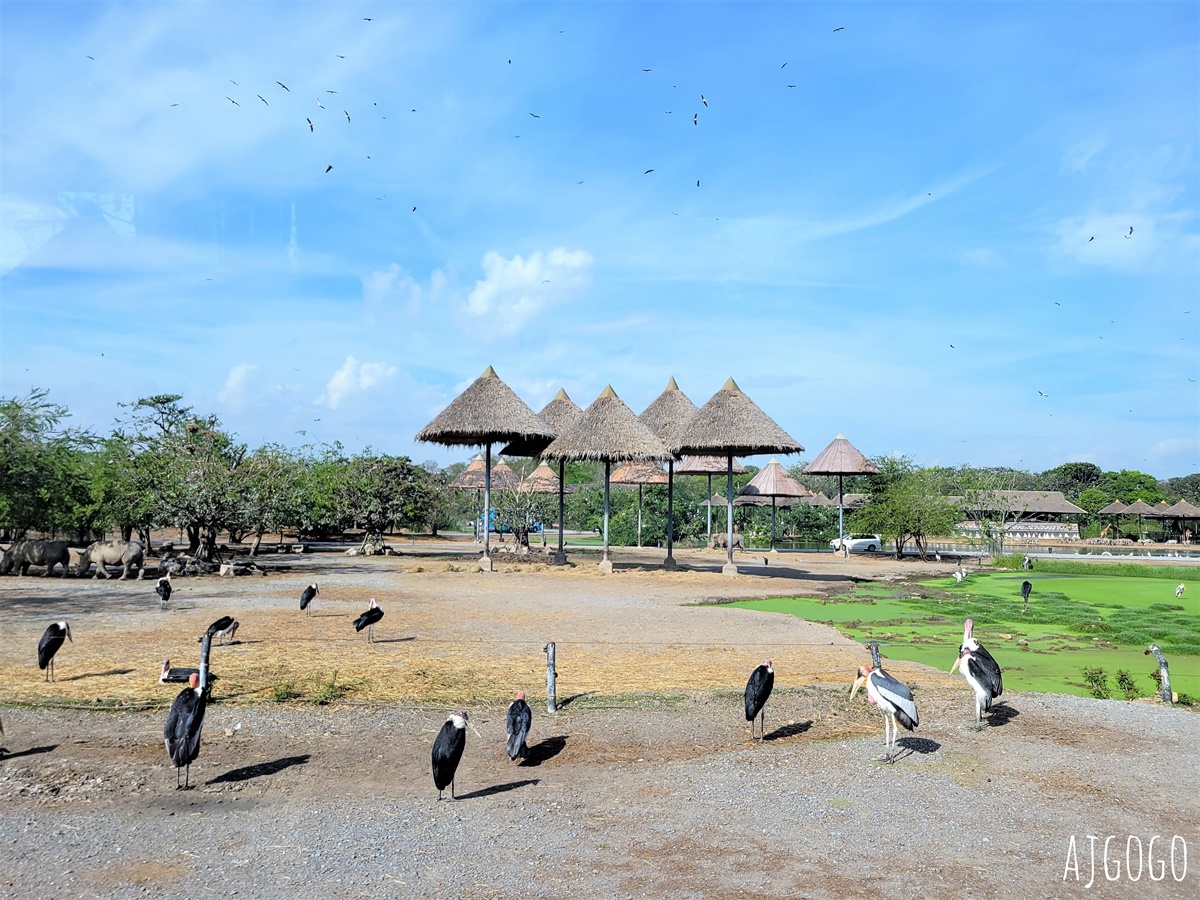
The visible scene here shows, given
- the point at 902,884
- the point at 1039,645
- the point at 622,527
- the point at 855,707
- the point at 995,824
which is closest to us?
the point at 902,884

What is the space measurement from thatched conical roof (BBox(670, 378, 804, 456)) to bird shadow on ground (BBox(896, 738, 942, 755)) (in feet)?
53.1

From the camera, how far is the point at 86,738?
7.12m

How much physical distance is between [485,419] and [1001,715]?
1847 centimetres

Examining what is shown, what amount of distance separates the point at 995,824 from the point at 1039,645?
332 inches

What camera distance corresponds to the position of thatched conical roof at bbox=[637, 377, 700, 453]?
29.8 meters

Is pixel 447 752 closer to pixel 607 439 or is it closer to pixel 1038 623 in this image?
pixel 1038 623

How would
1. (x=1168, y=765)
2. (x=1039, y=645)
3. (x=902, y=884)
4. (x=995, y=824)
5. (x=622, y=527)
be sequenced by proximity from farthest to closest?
1. (x=622, y=527)
2. (x=1039, y=645)
3. (x=1168, y=765)
4. (x=995, y=824)
5. (x=902, y=884)

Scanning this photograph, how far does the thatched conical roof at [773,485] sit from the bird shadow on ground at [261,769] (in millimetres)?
31871

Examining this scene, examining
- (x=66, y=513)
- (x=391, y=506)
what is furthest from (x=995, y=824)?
(x=391, y=506)

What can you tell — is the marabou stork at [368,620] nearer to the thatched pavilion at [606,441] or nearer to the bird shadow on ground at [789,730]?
the bird shadow on ground at [789,730]

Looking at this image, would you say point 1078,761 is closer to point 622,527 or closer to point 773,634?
point 773,634

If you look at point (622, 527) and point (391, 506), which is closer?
point (391, 506)

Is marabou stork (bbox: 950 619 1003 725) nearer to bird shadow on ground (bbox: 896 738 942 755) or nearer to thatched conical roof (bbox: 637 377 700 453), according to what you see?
bird shadow on ground (bbox: 896 738 942 755)

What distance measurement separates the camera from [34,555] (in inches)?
806
